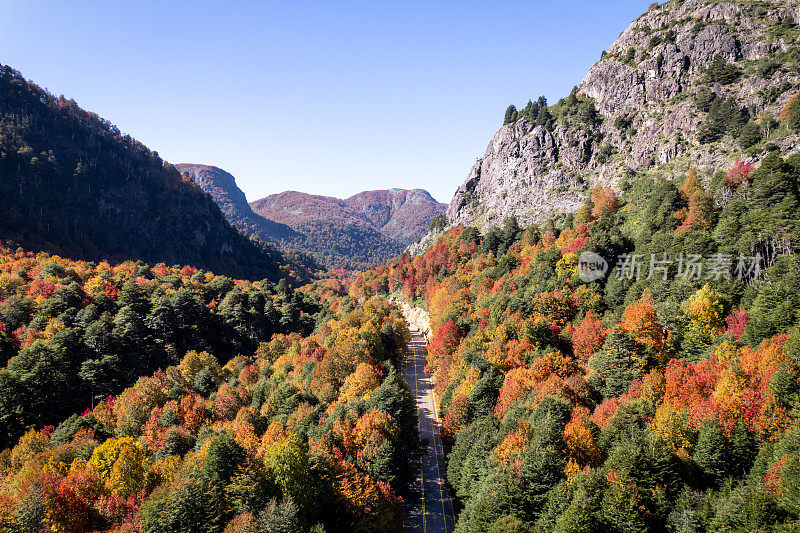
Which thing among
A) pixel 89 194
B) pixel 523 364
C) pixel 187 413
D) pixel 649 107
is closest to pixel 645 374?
pixel 523 364

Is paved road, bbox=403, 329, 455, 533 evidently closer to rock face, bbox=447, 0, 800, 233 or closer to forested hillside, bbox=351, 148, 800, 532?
forested hillside, bbox=351, 148, 800, 532

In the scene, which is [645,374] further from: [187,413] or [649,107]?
[649,107]

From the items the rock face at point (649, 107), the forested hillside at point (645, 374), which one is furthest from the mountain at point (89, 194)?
the forested hillside at point (645, 374)

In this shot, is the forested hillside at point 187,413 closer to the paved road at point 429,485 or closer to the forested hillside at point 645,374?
the paved road at point 429,485

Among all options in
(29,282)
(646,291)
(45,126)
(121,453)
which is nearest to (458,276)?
(646,291)

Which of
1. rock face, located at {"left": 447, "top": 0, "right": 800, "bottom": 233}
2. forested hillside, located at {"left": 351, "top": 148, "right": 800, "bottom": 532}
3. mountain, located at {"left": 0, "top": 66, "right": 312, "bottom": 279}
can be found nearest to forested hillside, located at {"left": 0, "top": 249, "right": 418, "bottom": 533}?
forested hillside, located at {"left": 351, "top": 148, "right": 800, "bottom": 532}

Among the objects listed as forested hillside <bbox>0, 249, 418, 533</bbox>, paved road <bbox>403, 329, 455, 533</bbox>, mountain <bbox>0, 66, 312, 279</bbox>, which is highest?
mountain <bbox>0, 66, 312, 279</bbox>
